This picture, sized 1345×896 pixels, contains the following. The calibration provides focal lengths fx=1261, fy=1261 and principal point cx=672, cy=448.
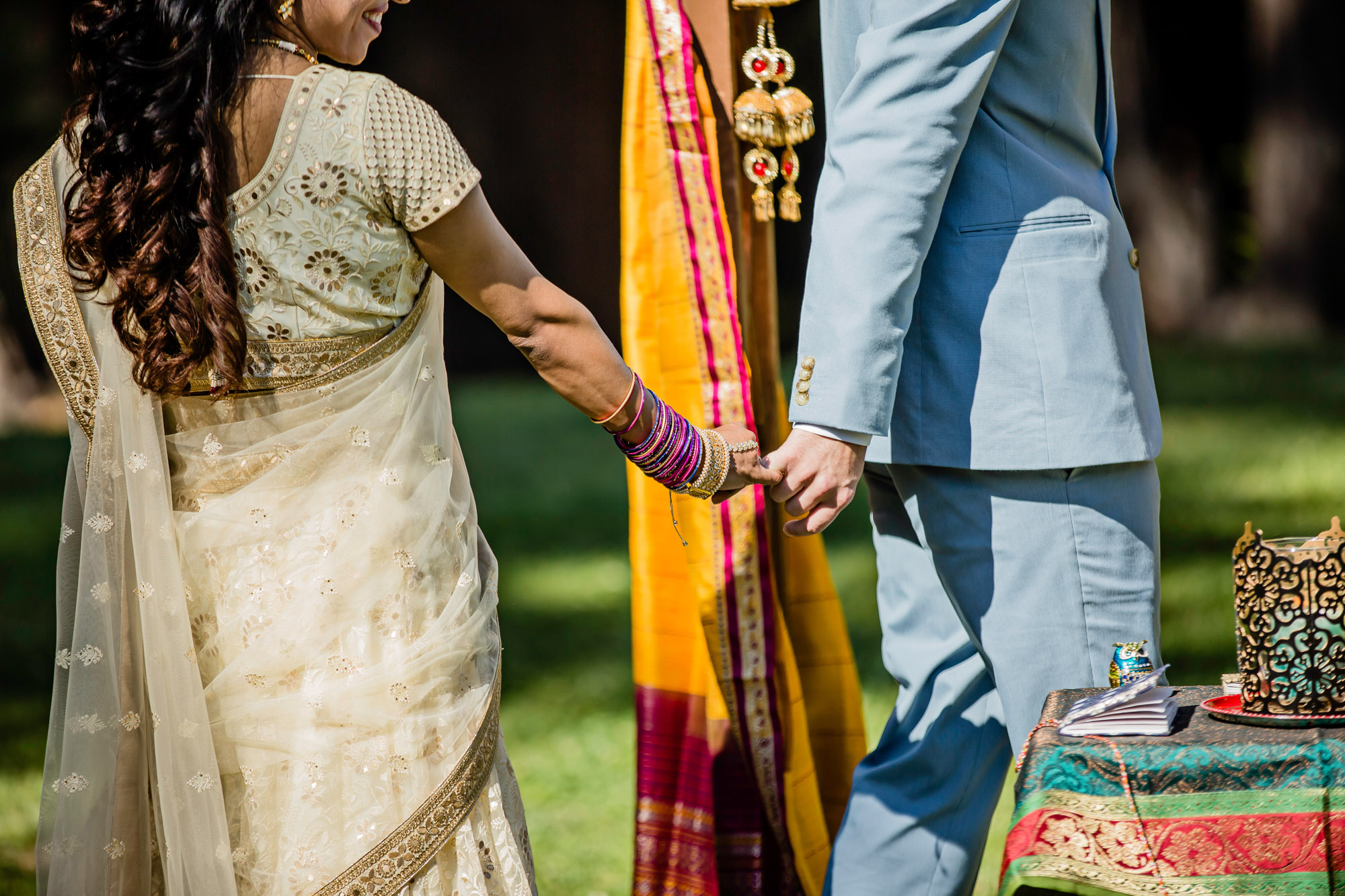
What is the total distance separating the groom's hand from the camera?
1.88 meters

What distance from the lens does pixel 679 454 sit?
200 cm

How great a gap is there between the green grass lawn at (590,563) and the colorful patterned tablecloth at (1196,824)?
1.64 m

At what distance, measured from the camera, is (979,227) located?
1.82 m

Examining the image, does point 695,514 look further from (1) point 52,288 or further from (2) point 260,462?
(1) point 52,288

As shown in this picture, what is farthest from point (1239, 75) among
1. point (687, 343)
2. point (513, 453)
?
point (687, 343)

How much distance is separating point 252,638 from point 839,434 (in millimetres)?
885

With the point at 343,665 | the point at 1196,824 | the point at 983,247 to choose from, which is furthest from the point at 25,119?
the point at 1196,824

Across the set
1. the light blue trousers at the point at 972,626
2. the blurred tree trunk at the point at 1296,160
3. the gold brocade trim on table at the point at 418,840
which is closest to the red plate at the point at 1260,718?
the light blue trousers at the point at 972,626

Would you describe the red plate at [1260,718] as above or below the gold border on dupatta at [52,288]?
below

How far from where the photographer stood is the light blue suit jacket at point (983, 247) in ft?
5.75

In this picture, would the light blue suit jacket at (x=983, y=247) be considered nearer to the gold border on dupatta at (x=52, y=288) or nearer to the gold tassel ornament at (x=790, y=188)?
the gold tassel ornament at (x=790, y=188)

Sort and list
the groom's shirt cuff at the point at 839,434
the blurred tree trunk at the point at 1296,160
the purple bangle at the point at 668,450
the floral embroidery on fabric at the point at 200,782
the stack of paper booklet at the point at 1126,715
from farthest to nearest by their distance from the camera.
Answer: the blurred tree trunk at the point at 1296,160 → the purple bangle at the point at 668,450 → the groom's shirt cuff at the point at 839,434 → the floral embroidery on fabric at the point at 200,782 → the stack of paper booklet at the point at 1126,715

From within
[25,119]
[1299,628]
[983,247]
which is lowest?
[1299,628]

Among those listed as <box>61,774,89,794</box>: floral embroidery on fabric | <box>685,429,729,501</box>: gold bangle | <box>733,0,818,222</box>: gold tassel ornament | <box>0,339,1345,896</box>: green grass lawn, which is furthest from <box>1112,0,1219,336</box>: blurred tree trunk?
<box>61,774,89,794</box>: floral embroidery on fabric
